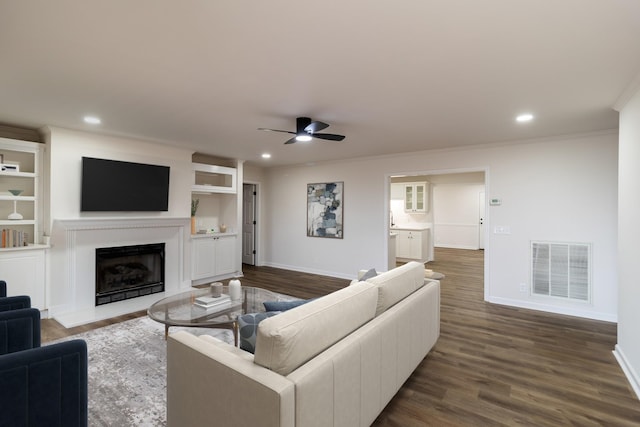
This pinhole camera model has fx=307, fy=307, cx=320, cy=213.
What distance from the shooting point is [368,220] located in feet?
20.2

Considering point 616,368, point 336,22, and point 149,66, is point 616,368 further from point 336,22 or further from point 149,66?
point 149,66

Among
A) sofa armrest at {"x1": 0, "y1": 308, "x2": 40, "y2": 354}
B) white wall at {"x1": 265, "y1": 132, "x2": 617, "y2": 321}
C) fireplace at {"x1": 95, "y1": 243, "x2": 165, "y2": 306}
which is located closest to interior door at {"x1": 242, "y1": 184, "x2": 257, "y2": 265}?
white wall at {"x1": 265, "y1": 132, "x2": 617, "y2": 321}

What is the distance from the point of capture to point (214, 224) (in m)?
6.52

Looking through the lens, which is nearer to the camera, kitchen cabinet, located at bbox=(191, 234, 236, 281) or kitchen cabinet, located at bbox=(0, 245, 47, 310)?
kitchen cabinet, located at bbox=(0, 245, 47, 310)

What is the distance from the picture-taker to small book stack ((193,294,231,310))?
3.10 metres

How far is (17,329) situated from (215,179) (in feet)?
15.5

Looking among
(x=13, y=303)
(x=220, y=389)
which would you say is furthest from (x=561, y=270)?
(x=13, y=303)

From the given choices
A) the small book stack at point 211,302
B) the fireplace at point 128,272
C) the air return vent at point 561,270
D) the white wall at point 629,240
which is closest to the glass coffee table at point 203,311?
the small book stack at point 211,302

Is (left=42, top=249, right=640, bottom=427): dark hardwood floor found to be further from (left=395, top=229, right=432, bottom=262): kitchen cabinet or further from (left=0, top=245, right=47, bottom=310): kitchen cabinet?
(left=395, top=229, right=432, bottom=262): kitchen cabinet

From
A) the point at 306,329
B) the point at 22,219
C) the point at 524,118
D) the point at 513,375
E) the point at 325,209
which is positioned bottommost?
the point at 513,375

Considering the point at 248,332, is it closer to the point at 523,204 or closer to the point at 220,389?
the point at 220,389

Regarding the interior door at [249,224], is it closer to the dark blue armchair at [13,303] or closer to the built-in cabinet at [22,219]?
the built-in cabinet at [22,219]

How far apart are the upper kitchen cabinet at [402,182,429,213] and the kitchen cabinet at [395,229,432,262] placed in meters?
0.80

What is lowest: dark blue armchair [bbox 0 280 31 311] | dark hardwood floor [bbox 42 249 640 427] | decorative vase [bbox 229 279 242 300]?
dark hardwood floor [bbox 42 249 640 427]
